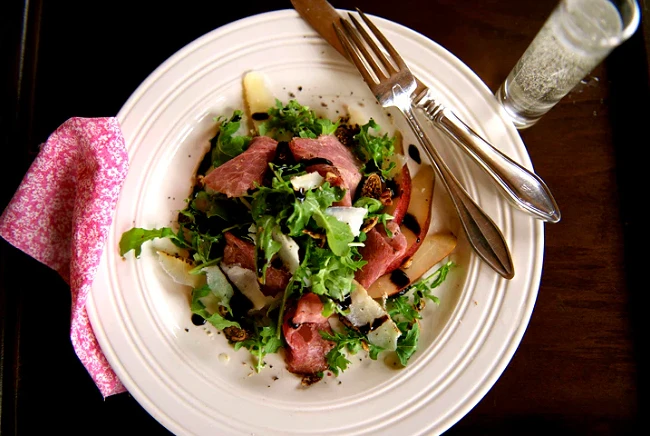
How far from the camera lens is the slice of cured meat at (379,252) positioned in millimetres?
1487

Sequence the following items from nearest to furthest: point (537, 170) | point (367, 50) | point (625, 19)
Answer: point (625, 19), point (367, 50), point (537, 170)

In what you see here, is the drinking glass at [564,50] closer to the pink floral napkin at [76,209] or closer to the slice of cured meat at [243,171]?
the slice of cured meat at [243,171]

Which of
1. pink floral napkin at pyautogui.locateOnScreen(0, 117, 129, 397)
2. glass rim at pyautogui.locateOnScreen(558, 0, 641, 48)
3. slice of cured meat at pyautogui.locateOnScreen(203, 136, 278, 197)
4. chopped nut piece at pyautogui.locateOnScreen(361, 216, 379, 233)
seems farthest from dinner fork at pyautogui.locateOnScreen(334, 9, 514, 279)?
pink floral napkin at pyautogui.locateOnScreen(0, 117, 129, 397)

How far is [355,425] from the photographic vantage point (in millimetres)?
1537

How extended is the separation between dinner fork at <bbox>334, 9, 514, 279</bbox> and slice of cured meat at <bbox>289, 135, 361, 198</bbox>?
0.70 ft

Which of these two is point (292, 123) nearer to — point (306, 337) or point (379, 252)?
point (379, 252)

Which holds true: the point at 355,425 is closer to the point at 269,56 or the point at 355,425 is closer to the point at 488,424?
the point at 488,424

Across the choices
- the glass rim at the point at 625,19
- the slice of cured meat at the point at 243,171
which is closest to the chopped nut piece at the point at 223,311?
the slice of cured meat at the point at 243,171

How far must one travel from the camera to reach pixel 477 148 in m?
1.55

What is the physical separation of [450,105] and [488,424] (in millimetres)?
1103

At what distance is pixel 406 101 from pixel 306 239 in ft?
1.88

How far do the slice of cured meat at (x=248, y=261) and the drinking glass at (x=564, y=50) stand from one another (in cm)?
94

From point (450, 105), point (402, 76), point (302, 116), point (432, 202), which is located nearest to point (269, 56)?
point (302, 116)

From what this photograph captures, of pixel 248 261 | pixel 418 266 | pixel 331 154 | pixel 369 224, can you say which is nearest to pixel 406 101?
pixel 331 154
